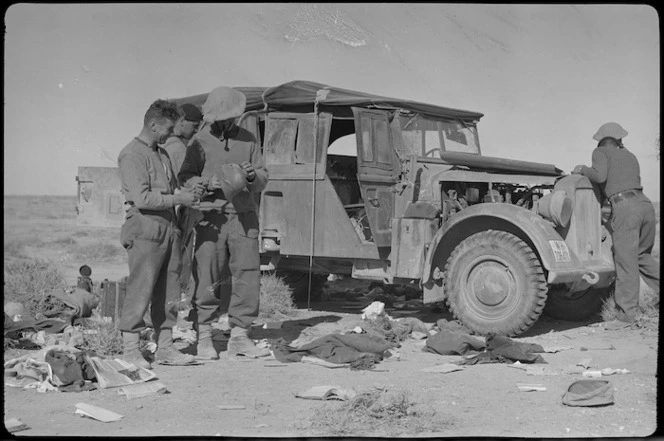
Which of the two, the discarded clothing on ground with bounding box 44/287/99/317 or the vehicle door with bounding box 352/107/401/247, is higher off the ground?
the vehicle door with bounding box 352/107/401/247

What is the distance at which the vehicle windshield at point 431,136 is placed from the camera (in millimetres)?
9461

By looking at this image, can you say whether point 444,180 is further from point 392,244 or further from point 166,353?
point 166,353

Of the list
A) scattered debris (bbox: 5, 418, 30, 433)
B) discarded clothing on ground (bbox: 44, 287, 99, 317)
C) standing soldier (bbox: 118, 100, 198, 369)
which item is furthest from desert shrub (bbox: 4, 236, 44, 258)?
scattered debris (bbox: 5, 418, 30, 433)

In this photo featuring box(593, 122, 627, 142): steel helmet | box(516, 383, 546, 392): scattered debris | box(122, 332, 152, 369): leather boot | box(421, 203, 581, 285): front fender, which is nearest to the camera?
box(516, 383, 546, 392): scattered debris

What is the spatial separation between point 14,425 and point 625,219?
242 inches

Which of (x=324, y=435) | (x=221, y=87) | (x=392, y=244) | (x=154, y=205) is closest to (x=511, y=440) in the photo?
(x=324, y=435)

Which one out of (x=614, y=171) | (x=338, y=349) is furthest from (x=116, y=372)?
(x=614, y=171)

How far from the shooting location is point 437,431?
15.5 ft

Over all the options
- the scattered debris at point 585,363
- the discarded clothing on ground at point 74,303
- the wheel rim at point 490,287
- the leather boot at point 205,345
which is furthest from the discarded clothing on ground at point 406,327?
the discarded clothing on ground at point 74,303

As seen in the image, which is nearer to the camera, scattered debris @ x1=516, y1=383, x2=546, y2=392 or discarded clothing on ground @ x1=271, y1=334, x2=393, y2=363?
scattered debris @ x1=516, y1=383, x2=546, y2=392

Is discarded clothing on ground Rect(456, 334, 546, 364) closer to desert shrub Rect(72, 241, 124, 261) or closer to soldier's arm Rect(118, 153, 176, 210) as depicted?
soldier's arm Rect(118, 153, 176, 210)

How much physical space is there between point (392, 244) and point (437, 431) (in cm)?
425

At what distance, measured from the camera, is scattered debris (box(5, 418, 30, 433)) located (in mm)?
4648

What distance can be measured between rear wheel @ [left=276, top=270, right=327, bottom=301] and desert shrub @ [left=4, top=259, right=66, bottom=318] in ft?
8.66
